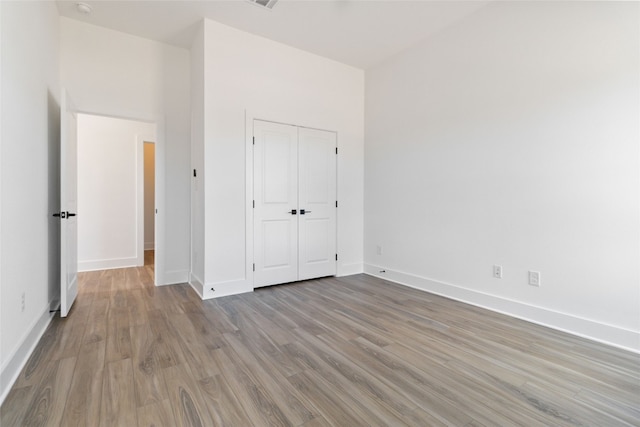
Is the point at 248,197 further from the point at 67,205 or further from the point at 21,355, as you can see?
the point at 21,355

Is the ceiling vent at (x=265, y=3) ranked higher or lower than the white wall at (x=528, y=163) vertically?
higher

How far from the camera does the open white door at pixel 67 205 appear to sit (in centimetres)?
265

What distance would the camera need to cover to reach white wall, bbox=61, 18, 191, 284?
3.41 meters

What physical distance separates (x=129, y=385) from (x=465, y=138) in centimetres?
353

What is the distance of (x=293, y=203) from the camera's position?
398 cm

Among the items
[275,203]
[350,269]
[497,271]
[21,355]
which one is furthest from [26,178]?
[497,271]

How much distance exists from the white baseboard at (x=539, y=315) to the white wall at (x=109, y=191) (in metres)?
4.32

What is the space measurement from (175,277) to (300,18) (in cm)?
343

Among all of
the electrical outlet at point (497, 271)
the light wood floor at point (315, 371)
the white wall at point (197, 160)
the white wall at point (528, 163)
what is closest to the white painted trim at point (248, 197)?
the white wall at point (197, 160)

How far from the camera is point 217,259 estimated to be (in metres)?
3.40

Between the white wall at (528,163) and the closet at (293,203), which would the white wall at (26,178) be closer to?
the closet at (293,203)

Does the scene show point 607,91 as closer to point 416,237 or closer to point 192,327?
point 416,237

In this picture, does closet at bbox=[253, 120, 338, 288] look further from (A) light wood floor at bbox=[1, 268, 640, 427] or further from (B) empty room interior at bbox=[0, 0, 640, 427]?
(A) light wood floor at bbox=[1, 268, 640, 427]

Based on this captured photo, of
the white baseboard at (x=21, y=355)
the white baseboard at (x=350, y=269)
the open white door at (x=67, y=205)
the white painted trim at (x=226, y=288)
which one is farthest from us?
the white baseboard at (x=350, y=269)
